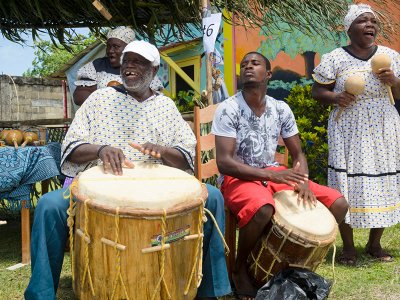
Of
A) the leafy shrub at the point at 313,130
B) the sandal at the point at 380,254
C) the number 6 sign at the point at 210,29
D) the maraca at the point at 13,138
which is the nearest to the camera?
the sandal at the point at 380,254

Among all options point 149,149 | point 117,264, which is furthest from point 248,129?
point 117,264

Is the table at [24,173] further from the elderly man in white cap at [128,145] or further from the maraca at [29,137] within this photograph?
the elderly man in white cap at [128,145]

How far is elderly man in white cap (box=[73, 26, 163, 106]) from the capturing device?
434 centimetres

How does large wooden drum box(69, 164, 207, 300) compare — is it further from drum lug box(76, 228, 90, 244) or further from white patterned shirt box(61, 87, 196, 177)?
white patterned shirt box(61, 87, 196, 177)

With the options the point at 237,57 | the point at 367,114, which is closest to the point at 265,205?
the point at 367,114

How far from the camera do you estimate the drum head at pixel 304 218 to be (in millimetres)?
2900

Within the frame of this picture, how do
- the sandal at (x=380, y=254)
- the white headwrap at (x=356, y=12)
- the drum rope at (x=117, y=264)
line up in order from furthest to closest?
the sandal at (x=380, y=254), the white headwrap at (x=356, y=12), the drum rope at (x=117, y=264)

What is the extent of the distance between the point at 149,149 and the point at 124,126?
34 centimetres

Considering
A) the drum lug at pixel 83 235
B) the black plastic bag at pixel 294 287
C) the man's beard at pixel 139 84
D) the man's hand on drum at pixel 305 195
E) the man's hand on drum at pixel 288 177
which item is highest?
the man's beard at pixel 139 84

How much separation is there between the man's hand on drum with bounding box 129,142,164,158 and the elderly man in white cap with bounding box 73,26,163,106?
1583 mm

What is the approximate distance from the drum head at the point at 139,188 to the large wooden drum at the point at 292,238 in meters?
0.64

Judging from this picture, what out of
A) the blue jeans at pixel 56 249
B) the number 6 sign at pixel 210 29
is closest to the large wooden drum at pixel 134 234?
the blue jeans at pixel 56 249

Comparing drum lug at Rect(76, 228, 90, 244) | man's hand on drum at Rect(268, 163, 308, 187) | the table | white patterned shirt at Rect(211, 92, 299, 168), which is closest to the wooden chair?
white patterned shirt at Rect(211, 92, 299, 168)

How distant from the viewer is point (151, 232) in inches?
92.4
